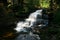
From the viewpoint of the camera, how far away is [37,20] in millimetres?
15805

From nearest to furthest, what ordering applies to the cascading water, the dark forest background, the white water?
the dark forest background
the cascading water
the white water

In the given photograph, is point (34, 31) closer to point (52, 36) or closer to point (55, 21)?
point (52, 36)

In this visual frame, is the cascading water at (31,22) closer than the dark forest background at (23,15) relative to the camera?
No

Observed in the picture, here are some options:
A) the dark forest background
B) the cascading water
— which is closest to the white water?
the cascading water

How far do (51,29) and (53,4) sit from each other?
652 centimetres

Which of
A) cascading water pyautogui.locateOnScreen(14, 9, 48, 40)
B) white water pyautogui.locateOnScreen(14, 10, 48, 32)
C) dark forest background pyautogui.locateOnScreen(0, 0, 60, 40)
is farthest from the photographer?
white water pyautogui.locateOnScreen(14, 10, 48, 32)

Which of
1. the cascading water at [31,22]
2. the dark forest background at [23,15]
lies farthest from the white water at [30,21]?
the dark forest background at [23,15]

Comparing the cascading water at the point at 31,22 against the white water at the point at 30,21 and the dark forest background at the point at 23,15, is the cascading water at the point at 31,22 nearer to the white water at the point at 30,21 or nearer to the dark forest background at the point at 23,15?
the white water at the point at 30,21

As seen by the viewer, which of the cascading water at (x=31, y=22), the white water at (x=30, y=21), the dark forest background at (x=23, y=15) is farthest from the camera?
the white water at (x=30, y=21)

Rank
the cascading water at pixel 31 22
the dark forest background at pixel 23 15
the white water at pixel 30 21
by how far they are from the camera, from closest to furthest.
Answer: the dark forest background at pixel 23 15 < the cascading water at pixel 31 22 < the white water at pixel 30 21

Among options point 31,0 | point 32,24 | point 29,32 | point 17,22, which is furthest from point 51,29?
point 31,0

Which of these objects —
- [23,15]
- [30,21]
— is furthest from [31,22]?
[23,15]

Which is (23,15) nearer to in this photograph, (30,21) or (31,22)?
(30,21)

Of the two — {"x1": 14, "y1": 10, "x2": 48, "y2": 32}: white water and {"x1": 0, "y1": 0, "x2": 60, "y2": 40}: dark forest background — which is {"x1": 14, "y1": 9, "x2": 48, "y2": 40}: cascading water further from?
{"x1": 0, "y1": 0, "x2": 60, "y2": 40}: dark forest background
